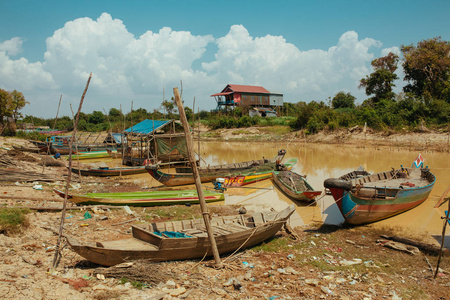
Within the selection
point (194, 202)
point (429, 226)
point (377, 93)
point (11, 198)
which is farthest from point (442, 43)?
point (11, 198)

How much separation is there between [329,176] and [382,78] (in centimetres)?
2466

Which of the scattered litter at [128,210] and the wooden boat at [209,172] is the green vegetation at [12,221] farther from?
the wooden boat at [209,172]

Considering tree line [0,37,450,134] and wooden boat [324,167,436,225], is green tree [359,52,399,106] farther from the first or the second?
wooden boat [324,167,436,225]

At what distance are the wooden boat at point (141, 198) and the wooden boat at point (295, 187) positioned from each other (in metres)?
2.92

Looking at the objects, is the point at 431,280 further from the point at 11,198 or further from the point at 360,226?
the point at 11,198

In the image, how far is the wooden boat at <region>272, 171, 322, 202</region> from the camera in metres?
11.3

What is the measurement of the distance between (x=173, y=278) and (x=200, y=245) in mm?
950

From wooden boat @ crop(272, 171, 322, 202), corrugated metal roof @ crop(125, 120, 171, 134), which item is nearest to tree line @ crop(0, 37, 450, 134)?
corrugated metal roof @ crop(125, 120, 171, 134)

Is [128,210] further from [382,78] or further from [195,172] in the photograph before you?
[382,78]

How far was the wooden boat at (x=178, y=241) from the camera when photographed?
568 cm

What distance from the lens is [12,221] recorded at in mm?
6965

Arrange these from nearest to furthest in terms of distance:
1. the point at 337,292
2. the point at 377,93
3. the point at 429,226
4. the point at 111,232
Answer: the point at 337,292 → the point at 111,232 → the point at 429,226 → the point at 377,93

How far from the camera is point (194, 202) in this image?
11.6 metres

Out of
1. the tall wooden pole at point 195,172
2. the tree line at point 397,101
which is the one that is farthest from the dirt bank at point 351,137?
the tall wooden pole at point 195,172
